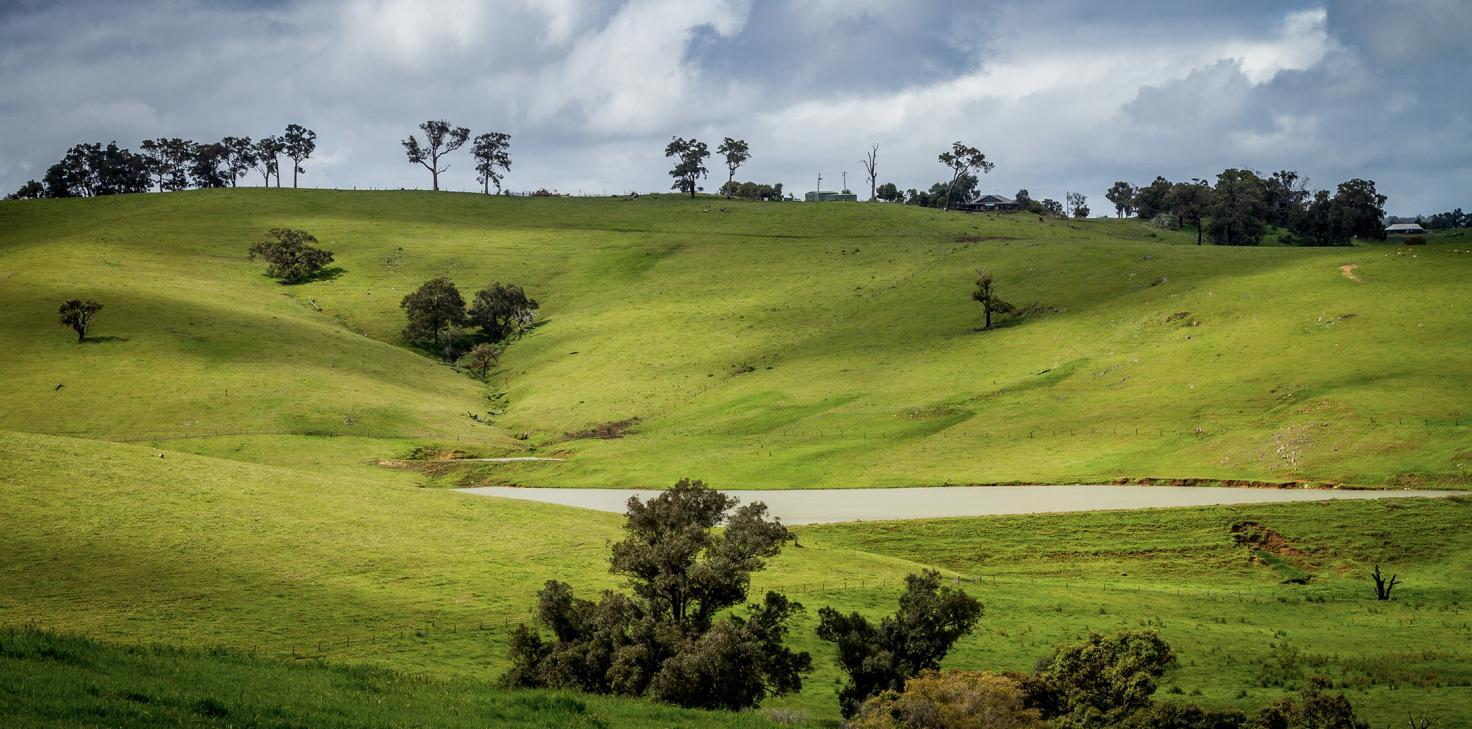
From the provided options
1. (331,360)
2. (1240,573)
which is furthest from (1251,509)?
(331,360)

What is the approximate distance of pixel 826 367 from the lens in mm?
116562

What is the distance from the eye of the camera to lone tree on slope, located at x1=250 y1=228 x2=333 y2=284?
542ft

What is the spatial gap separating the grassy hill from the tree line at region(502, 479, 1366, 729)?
145 feet

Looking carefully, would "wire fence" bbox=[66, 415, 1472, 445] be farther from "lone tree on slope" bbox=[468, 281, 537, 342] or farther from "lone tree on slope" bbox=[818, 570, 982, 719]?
"lone tree on slope" bbox=[818, 570, 982, 719]

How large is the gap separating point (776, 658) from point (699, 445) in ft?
200

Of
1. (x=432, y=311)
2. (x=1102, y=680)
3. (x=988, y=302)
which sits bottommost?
(x=1102, y=680)

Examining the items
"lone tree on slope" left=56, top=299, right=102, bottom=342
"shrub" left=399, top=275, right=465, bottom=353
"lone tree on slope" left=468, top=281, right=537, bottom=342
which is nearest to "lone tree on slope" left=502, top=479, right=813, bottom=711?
"lone tree on slope" left=56, top=299, right=102, bottom=342

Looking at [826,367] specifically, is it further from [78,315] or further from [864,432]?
[78,315]

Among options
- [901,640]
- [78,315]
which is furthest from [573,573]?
[78,315]

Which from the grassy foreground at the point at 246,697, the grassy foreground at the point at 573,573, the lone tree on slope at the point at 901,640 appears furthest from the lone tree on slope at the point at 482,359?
the grassy foreground at the point at 246,697

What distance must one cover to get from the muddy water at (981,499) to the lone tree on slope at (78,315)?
6709 centimetres

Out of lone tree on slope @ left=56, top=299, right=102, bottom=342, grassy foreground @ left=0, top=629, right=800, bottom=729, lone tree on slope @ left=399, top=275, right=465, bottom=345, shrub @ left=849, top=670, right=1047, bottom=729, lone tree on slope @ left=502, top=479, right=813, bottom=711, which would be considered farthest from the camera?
lone tree on slope @ left=399, top=275, right=465, bottom=345

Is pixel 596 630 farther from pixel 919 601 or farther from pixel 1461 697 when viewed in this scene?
pixel 1461 697

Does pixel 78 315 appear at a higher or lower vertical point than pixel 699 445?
higher
